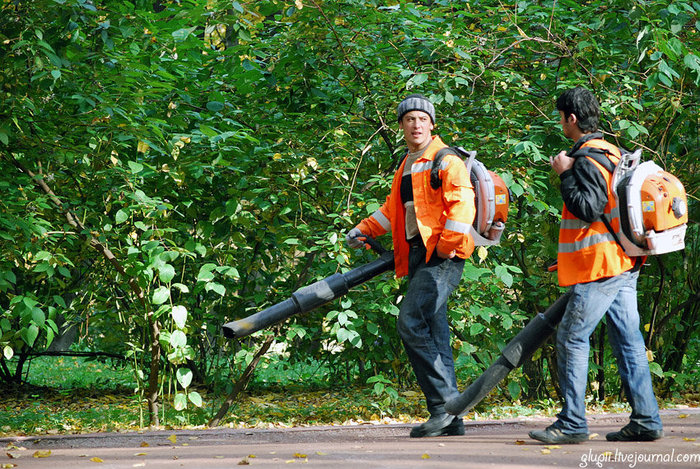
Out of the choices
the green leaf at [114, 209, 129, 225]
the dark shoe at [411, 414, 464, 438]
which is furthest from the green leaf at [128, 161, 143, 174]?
the dark shoe at [411, 414, 464, 438]

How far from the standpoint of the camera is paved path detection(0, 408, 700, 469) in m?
3.64

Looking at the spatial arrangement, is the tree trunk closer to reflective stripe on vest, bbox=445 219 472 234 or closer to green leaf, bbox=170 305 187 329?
green leaf, bbox=170 305 187 329

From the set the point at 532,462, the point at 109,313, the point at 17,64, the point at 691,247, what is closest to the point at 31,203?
the point at 17,64

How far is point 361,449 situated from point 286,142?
2851 mm

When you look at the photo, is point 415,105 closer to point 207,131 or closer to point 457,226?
point 457,226

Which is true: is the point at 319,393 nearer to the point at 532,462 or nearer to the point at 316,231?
the point at 316,231

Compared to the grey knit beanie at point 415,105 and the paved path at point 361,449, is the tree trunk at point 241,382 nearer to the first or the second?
the paved path at point 361,449

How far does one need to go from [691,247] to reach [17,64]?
18.4 ft

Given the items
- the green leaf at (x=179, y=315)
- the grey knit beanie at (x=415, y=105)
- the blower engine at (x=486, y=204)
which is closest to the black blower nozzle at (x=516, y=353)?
the blower engine at (x=486, y=204)

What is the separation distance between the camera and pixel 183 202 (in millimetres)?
6324

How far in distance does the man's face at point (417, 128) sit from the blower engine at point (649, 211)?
4.13ft

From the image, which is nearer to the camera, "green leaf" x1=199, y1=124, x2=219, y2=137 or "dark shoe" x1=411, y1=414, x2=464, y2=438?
"dark shoe" x1=411, y1=414, x2=464, y2=438

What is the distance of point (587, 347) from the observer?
4043mm

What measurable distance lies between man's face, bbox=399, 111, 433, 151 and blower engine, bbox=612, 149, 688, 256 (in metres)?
1.26
